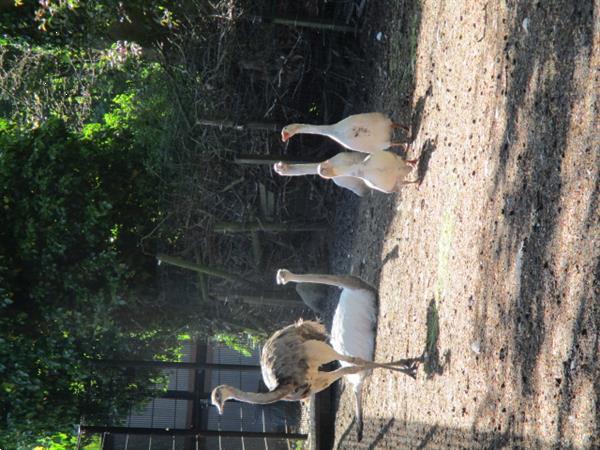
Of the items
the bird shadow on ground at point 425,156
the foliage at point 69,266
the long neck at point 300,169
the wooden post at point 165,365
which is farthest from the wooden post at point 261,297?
the bird shadow on ground at point 425,156

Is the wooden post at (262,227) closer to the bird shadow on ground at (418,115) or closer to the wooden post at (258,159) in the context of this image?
the wooden post at (258,159)

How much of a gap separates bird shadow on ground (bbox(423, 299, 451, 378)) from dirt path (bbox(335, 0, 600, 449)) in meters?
0.02

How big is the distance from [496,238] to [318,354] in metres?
1.75

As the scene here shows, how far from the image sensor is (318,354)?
16.6 feet

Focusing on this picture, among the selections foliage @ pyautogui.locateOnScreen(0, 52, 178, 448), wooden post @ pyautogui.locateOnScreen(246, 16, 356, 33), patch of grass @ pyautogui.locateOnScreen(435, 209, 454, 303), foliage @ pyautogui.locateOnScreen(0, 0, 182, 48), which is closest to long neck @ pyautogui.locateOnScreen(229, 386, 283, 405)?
patch of grass @ pyautogui.locateOnScreen(435, 209, 454, 303)

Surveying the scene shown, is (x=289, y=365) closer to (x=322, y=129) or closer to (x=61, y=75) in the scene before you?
(x=322, y=129)

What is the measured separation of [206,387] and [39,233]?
8.99 feet

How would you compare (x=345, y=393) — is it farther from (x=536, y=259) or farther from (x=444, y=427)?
(x=536, y=259)

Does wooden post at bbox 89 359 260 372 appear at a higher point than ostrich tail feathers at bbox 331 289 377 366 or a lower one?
lower

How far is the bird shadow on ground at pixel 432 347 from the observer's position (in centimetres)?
450

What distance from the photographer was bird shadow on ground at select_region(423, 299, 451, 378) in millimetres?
4496

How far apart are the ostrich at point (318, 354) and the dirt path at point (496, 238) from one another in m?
0.16

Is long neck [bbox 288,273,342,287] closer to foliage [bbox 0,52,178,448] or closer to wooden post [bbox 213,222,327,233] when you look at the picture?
wooden post [bbox 213,222,327,233]

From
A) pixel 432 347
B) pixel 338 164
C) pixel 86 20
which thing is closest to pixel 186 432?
pixel 338 164
